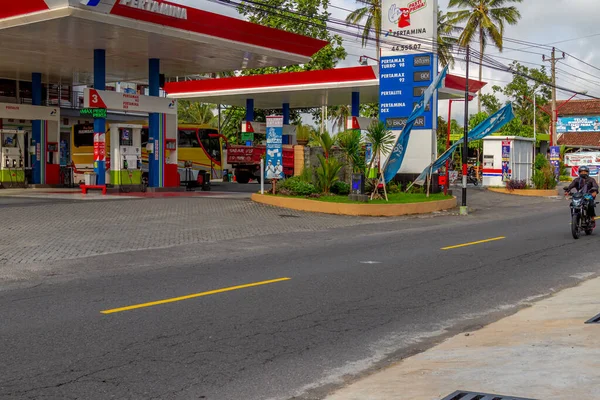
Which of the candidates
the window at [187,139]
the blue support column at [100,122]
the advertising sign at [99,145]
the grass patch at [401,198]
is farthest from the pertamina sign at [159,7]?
the window at [187,139]

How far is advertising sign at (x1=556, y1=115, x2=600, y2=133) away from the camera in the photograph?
2884 inches

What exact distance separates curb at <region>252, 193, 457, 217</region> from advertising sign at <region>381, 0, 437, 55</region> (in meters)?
7.22

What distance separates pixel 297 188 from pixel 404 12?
9615 mm

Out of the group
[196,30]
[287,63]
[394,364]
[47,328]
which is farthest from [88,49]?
[394,364]

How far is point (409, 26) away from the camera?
2933 centimetres

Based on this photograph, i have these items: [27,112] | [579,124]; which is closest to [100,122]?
[27,112]

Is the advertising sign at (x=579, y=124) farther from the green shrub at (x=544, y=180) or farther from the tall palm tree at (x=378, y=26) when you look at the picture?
the green shrub at (x=544, y=180)

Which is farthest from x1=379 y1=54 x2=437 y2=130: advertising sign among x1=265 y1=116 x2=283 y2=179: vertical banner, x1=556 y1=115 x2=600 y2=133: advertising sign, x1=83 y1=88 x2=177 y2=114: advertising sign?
x1=556 y1=115 x2=600 y2=133: advertising sign

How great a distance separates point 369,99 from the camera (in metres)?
44.6

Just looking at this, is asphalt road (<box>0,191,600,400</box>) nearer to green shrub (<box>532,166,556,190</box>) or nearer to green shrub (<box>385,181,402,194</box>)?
green shrub (<box>385,181,402,194</box>)

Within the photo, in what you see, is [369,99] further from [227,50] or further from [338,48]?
[227,50]

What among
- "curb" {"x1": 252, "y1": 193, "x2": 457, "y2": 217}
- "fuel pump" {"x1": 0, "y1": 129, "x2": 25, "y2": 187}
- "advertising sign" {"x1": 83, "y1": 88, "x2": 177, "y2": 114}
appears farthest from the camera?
"fuel pump" {"x1": 0, "y1": 129, "x2": 25, "y2": 187}

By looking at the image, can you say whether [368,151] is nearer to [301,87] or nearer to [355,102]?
[301,87]

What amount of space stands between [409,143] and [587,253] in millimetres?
15452
